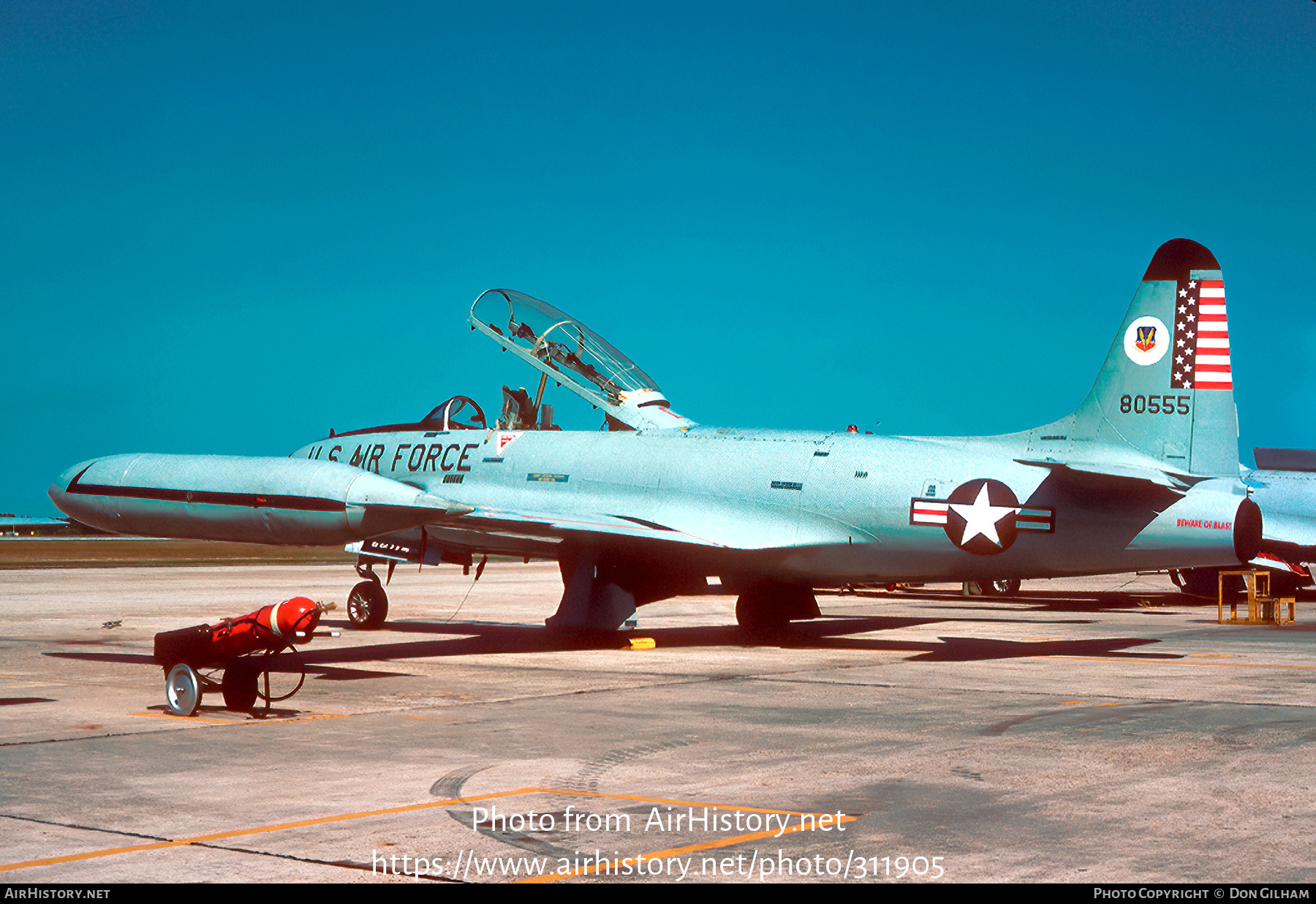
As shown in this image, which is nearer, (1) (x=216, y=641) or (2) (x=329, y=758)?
(2) (x=329, y=758)

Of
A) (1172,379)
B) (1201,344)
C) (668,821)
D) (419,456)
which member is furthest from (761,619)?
(668,821)

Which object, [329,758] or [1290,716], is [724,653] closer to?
[1290,716]

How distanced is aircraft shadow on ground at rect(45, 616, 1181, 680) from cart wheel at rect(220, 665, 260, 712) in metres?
2.70

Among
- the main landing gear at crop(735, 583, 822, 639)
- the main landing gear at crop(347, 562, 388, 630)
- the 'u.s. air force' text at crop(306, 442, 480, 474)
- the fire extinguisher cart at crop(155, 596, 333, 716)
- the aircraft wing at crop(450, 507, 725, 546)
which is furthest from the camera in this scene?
the main landing gear at crop(347, 562, 388, 630)

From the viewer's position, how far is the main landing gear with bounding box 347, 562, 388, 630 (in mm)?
21031

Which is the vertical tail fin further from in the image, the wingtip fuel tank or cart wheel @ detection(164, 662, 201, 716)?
cart wheel @ detection(164, 662, 201, 716)

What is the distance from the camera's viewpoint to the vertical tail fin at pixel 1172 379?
1594 cm

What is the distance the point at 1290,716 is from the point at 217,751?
8.77m

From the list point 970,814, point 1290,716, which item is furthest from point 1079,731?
point 970,814

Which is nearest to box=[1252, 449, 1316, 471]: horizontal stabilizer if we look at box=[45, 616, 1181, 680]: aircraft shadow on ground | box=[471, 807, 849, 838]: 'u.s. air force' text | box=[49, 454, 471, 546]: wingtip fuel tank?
box=[45, 616, 1181, 680]: aircraft shadow on ground

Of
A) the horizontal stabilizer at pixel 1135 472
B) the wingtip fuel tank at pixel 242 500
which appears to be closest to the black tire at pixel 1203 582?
the horizontal stabilizer at pixel 1135 472

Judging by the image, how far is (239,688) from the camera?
1136 centimetres

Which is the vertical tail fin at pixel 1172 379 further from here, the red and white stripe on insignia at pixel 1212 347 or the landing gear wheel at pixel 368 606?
the landing gear wheel at pixel 368 606

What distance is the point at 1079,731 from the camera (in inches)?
408
